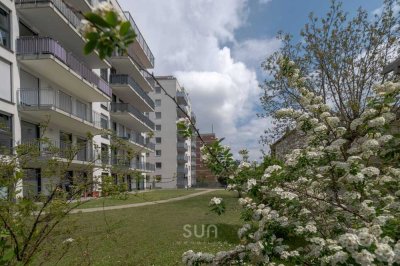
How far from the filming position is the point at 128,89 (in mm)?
35469

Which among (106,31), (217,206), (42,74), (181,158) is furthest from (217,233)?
(181,158)

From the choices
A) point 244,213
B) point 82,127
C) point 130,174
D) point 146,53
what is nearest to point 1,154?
point 130,174

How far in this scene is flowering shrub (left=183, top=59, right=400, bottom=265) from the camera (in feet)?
9.55

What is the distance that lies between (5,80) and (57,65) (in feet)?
10.1

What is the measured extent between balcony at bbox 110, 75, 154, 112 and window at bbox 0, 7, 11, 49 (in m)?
16.6

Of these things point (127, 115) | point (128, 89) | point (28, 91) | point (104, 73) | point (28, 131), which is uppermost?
point (104, 73)

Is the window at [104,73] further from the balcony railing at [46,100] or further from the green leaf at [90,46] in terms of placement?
the green leaf at [90,46]

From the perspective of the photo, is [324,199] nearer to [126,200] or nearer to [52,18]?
[126,200]

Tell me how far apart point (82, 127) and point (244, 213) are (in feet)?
79.6

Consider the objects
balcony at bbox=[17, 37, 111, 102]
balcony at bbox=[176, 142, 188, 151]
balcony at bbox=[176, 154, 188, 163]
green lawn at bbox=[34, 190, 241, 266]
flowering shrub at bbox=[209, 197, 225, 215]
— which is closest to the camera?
flowering shrub at bbox=[209, 197, 225, 215]

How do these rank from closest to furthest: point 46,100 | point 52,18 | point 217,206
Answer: point 217,206 < point 52,18 < point 46,100

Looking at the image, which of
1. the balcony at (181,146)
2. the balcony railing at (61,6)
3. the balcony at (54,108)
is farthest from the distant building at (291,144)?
the balcony at (181,146)

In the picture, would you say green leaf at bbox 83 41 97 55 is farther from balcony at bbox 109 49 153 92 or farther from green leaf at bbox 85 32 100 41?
balcony at bbox 109 49 153 92

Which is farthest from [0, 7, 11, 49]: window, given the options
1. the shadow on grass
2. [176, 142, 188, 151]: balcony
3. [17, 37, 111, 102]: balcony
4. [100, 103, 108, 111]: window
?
[176, 142, 188, 151]: balcony
